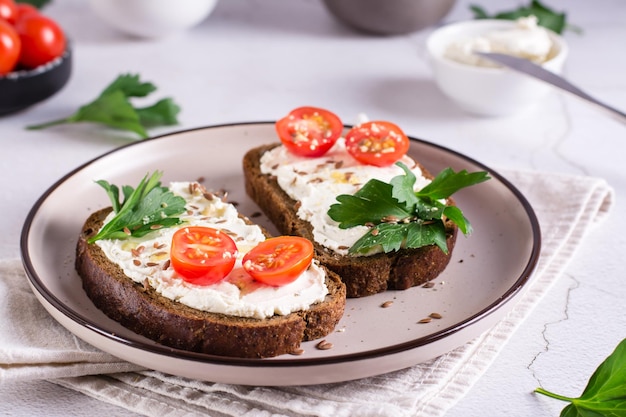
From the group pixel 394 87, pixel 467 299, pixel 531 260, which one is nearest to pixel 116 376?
pixel 467 299

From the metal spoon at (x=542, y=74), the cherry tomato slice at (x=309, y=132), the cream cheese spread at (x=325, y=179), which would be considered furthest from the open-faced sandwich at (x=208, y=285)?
the metal spoon at (x=542, y=74)

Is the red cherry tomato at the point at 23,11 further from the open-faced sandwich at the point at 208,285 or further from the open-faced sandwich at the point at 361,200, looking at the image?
the open-faced sandwich at the point at 208,285

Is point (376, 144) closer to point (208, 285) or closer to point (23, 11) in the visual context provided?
point (208, 285)

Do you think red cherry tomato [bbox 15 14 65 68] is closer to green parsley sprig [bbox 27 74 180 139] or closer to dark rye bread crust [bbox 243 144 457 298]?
green parsley sprig [bbox 27 74 180 139]

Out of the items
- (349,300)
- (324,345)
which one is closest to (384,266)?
(349,300)

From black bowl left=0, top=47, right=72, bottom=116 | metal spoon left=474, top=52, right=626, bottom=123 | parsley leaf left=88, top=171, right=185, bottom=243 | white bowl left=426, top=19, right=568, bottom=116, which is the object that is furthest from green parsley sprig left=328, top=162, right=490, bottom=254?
black bowl left=0, top=47, right=72, bottom=116
